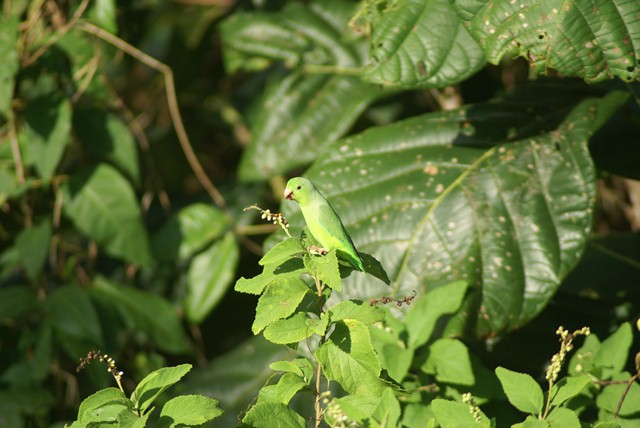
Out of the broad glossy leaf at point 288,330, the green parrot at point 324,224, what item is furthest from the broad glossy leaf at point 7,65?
the broad glossy leaf at point 288,330

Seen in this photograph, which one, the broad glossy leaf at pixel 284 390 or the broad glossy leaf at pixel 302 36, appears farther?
the broad glossy leaf at pixel 302 36

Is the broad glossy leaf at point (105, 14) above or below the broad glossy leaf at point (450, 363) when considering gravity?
above

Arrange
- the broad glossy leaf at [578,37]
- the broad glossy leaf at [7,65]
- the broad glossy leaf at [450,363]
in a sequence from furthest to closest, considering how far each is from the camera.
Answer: the broad glossy leaf at [7,65] < the broad glossy leaf at [578,37] < the broad glossy leaf at [450,363]

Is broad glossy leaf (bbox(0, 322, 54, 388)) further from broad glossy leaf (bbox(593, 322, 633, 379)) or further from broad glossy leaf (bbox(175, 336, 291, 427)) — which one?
broad glossy leaf (bbox(593, 322, 633, 379))

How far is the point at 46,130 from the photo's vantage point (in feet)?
7.82

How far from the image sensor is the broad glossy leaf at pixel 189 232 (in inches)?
102

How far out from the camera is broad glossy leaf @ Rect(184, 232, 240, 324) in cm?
258

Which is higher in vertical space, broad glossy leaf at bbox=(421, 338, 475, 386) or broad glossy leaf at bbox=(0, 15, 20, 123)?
broad glossy leaf at bbox=(0, 15, 20, 123)

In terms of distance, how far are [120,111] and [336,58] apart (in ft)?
2.66

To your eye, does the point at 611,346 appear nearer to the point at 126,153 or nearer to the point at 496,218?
the point at 496,218

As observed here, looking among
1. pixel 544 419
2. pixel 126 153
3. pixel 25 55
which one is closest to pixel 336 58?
pixel 126 153

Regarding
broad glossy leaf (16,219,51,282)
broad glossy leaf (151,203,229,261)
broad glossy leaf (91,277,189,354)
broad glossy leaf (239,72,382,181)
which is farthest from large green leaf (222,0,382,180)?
broad glossy leaf (16,219,51,282)

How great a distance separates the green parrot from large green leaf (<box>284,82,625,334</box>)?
45 cm

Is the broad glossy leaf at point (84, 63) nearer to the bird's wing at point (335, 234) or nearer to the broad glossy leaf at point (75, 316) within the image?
the broad glossy leaf at point (75, 316)
